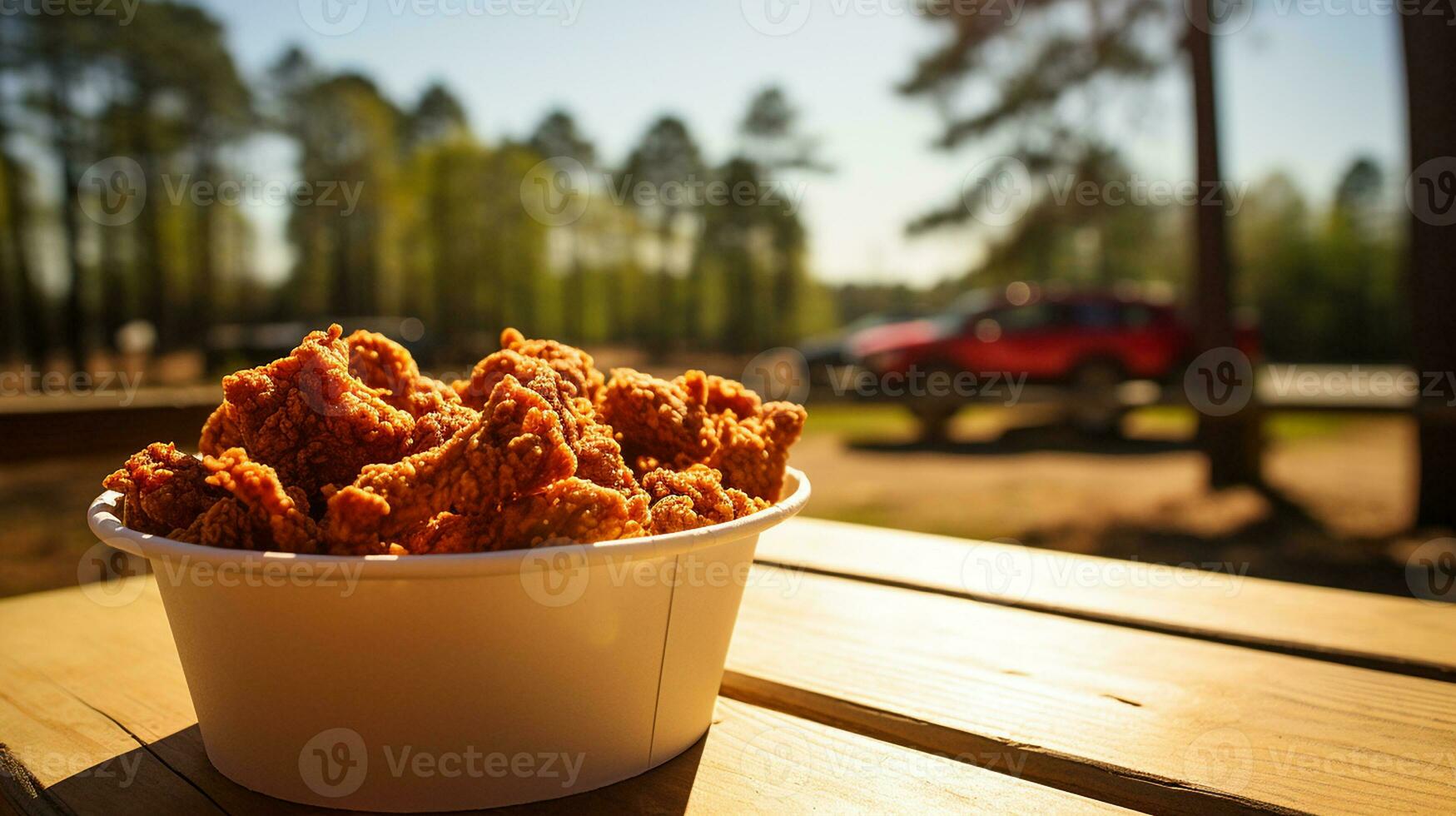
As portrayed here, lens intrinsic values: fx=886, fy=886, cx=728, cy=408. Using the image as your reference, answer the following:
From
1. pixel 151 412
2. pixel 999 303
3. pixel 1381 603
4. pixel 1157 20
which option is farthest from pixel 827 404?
pixel 1157 20

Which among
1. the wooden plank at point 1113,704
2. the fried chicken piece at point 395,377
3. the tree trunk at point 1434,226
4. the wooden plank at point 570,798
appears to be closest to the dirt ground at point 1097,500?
the tree trunk at point 1434,226

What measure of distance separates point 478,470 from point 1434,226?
633 centimetres

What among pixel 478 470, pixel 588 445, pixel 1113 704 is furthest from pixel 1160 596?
pixel 478 470

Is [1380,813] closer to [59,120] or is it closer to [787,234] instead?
[59,120]

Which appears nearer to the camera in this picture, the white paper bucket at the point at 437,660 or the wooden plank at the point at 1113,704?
the white paper bucket at the point at 437,660

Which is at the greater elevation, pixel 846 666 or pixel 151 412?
pixel 151 412

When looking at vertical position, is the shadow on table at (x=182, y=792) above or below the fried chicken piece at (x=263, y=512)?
below

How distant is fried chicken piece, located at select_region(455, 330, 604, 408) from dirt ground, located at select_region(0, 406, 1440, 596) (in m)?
2.60

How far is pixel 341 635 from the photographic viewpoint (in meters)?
0.76

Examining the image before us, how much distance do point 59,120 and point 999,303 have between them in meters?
17.1

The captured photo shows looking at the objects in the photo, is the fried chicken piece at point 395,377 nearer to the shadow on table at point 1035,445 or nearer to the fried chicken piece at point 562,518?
the fried chicken piece at point 562,518

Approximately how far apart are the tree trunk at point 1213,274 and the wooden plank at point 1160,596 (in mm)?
5473

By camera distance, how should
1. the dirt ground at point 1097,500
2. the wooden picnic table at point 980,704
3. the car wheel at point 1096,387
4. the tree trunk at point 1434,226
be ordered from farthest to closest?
1. the car wheel at point 1096,387
2. the dirt ground at point 1097,500
3. the tree trunk at point 1434,226
4. the wooden picnic table at point 980,704

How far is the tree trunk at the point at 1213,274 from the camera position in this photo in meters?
6.58
